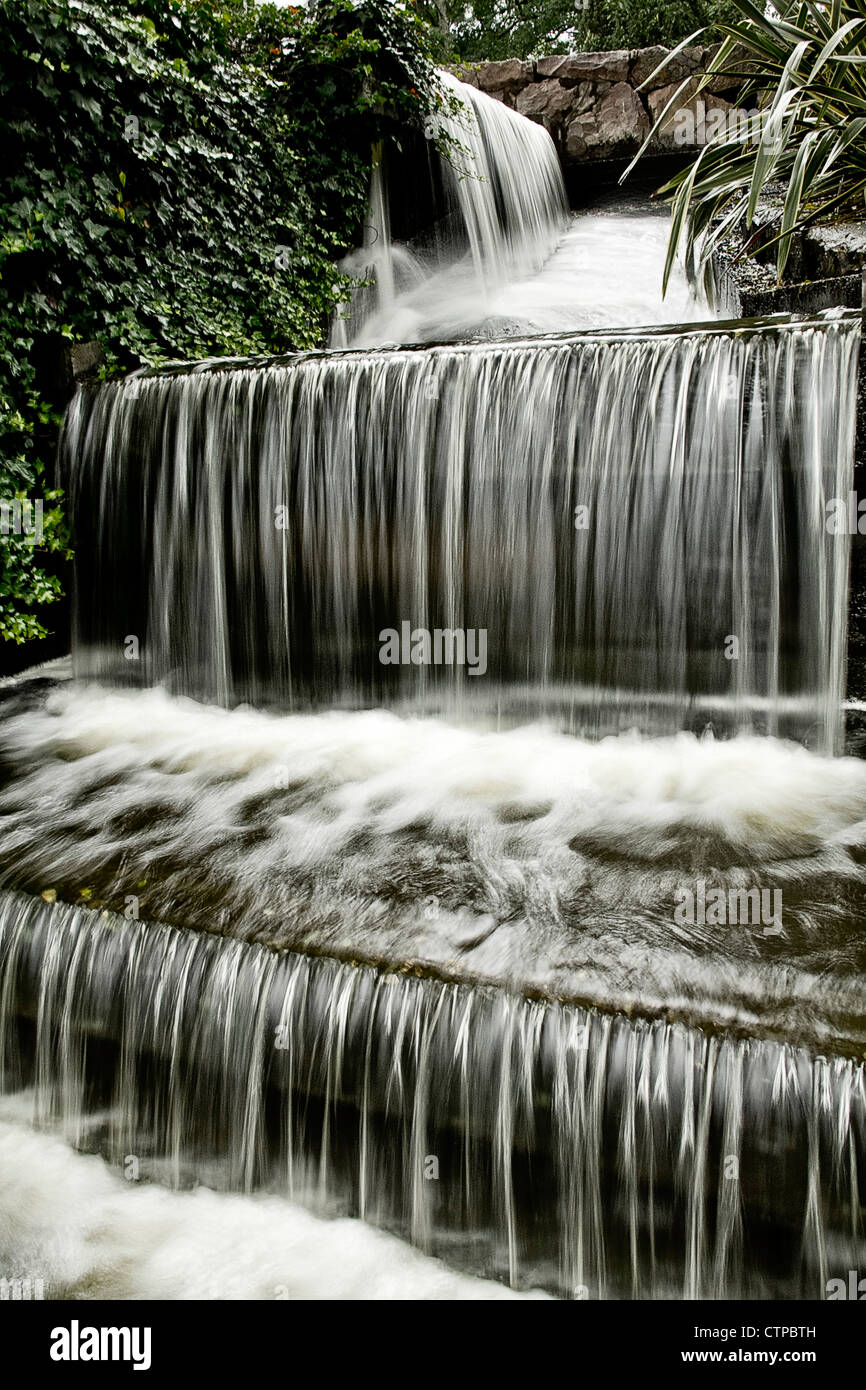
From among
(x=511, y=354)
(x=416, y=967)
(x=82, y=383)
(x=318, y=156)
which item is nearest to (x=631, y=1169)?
(x=416, y=967)

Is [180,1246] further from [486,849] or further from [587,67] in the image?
[587,67]

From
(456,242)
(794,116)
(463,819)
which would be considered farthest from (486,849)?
(456,242)

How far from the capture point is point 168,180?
21.7ft

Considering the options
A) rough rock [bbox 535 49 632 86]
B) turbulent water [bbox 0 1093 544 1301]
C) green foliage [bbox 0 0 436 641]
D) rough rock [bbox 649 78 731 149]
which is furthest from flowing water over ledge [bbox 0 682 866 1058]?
rough rock [bbox 535 49 632 86]

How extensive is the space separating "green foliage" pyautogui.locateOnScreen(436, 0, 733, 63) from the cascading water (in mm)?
14137

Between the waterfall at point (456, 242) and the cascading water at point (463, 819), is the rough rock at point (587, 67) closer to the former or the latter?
the waterfall at point (456, 242)

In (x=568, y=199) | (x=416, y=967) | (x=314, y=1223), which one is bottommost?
(x=314, y=1223)

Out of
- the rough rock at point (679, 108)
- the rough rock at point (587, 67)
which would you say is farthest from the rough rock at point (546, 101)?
the rough rock at point (679, 108)

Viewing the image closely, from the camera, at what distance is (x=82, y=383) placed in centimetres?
Answer: 551

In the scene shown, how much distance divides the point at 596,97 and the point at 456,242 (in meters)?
4.74

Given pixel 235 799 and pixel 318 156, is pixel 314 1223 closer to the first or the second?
pixel 235 799

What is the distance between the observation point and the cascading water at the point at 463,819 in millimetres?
2305

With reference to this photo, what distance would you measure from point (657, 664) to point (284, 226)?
5.85 meters

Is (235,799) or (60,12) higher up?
(60,12)
